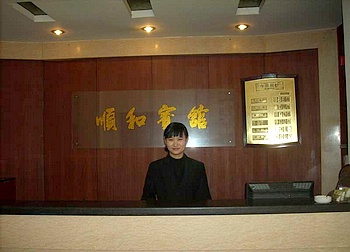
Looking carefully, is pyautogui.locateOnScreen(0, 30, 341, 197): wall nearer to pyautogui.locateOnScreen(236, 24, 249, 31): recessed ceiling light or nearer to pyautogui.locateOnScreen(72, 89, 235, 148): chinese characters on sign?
pyautogui.locateOnScreen(236, 24, 249, 31): recessed ceiling light

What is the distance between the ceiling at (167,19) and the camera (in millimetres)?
3320

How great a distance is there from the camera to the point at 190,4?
3299mm

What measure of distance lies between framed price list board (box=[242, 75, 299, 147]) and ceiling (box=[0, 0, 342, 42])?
21.6 inches

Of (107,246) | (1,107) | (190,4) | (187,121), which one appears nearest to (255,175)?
(187,121)

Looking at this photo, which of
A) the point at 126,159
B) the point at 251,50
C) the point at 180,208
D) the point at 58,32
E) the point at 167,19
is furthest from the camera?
the point at 126,159

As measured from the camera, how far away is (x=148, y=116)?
438 cm

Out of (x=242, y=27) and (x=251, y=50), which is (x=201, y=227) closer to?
(x=242, y=27)

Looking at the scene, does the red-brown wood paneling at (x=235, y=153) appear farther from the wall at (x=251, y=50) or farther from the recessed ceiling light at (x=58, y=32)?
the recessed ceiling light at (x=58, y=32)

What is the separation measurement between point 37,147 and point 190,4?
7.88 ft

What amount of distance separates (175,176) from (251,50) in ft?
7.09

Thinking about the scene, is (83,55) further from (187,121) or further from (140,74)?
(187,121)

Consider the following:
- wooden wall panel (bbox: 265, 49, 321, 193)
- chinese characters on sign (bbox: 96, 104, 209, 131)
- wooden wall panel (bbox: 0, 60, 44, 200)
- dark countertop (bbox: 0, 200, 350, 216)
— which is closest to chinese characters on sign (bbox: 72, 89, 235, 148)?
chinese characters on sign (bbox: 96, 104, 209, 131)

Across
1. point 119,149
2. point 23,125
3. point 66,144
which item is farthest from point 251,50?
point 23,125

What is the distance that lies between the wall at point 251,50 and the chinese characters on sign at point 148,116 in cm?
46
